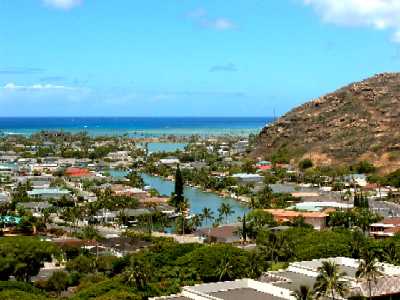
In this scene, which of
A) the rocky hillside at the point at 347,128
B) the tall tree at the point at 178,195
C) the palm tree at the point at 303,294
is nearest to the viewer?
the palm tree at the point at 303,294

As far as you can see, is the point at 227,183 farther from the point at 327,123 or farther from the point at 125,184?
the point at 327,123

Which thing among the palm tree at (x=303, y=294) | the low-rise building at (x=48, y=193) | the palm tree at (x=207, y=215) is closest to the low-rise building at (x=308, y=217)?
the palm tree at (x=207, y=215)

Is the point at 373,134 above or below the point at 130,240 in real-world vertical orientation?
above

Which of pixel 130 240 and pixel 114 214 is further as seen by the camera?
pixel 114 214

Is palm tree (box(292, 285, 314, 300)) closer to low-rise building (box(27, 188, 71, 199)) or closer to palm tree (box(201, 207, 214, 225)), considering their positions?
palm tree (box(201, 207, 214, 225))

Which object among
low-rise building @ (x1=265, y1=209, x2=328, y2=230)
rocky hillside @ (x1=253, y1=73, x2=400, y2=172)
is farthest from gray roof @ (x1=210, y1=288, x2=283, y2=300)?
rocky hillside @ (x1=253, y1=73, x2=400, y2=172)

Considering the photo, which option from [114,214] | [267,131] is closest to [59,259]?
[114,214]

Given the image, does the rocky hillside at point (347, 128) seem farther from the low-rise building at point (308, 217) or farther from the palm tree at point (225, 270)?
the palm tree at point (225, 270)
